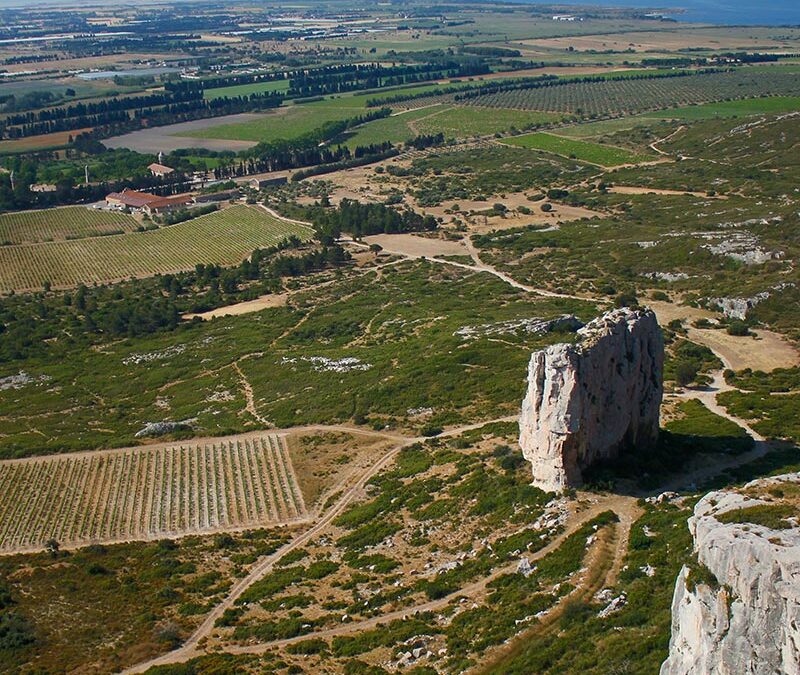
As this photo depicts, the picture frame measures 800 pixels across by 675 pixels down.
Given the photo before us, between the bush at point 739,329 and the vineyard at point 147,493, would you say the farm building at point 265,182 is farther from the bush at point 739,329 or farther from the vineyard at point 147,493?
the vineyard at point 147,493

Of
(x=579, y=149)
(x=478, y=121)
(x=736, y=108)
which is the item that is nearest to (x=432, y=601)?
(x=579, y=149)

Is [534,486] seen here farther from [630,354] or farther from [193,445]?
[193,445]

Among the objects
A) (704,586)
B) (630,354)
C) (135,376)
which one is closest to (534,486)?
(630,354)

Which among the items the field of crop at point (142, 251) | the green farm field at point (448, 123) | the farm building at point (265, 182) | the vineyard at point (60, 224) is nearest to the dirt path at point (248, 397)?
the field of crop at point (142, 251)

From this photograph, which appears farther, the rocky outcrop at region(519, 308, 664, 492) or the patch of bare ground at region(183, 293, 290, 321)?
the patch of bare ground at region(183, 293, 290, 321)

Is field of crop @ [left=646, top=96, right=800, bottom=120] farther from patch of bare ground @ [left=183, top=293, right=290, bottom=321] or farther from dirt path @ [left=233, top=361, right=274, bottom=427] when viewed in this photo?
dirt path @ [left=233, top=361, right=274, bottom=427]

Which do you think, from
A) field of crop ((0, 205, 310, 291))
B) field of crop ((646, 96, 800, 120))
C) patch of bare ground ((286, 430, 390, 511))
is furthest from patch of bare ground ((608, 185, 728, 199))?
patch of bare ground ((286, 430, 390, 511))

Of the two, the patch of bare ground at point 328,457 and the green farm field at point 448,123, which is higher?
the green farm field at point 448,123
